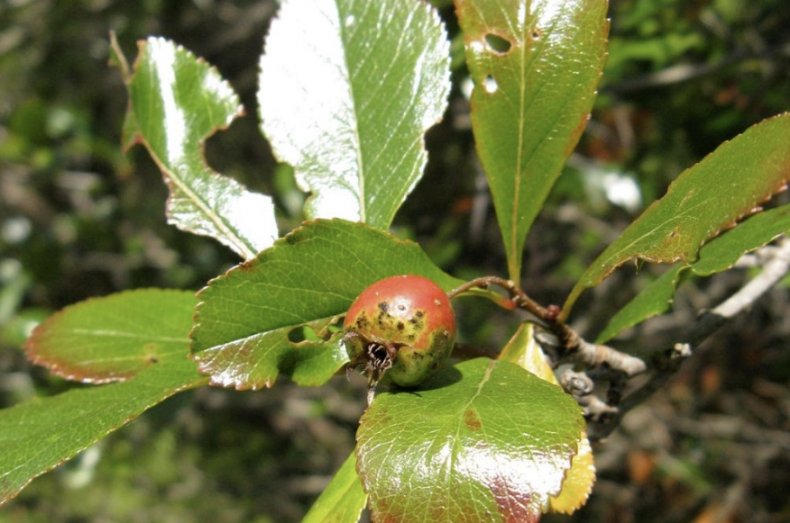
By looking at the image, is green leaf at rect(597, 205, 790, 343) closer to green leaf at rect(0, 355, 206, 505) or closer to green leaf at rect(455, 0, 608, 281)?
green leaf at rect(455, 0, 608, 281)

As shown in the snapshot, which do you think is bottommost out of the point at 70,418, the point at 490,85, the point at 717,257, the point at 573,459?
the point at 70,418

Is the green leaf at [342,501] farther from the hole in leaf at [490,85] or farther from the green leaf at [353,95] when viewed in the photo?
the hole in leaf at [490,85]

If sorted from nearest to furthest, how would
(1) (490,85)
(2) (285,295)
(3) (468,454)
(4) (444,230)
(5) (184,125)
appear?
(3) (468,454) < (2) (285,295) < (1) (490,85) < (5) (184,125) < (4) (444,230)

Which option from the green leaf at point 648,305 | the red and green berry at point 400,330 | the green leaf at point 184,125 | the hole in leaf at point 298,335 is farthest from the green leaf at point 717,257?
the green leaf at point 184,125

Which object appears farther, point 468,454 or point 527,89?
point 527,89

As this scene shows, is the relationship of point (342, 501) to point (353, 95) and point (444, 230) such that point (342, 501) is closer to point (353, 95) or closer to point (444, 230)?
point (353, 95)

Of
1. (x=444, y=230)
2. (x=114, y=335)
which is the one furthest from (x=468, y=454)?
(x=444, y=230)

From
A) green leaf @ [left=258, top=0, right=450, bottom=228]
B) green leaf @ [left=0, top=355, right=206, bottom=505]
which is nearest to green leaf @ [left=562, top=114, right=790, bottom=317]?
green leaf @ [left=258, top=0, right=450, bottom=228]
